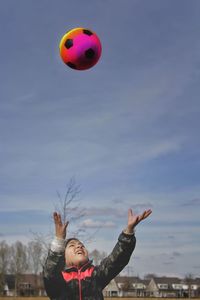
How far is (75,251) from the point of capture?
21.3 ft

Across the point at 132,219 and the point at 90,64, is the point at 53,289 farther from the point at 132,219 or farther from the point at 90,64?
the point at 90,64

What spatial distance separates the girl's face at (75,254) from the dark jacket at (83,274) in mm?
76

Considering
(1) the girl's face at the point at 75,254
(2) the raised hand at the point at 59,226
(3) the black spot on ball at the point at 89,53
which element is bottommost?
(1) the girl's face at the point at 75,254

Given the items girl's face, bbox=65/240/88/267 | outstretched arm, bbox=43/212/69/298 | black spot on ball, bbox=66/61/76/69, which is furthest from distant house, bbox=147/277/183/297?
outstretched arm, bbox=43/212/69/298

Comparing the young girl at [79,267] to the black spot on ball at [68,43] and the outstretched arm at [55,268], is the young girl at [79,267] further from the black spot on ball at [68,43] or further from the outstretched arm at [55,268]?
the black spot on ball at [68,43]

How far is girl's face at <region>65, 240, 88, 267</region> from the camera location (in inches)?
252

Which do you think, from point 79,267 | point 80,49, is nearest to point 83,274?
point 79,267

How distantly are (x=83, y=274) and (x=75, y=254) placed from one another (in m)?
0.30

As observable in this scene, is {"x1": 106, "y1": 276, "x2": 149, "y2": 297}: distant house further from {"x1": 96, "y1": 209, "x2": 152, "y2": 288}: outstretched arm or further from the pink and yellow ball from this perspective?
{"x1": 96, "y1": 209, "x2": 152, "y2": 288}: outstretched arm

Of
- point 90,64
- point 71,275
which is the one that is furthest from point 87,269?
point 90,64

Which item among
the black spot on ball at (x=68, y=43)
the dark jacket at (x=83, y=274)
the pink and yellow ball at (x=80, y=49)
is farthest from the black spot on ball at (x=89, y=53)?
the dark jacket at (x=83, y=274)

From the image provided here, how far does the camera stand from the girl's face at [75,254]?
21.0ft

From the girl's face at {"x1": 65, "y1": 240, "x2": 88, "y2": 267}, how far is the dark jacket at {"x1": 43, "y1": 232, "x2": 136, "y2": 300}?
76 millimetres

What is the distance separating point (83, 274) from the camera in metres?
6.29
